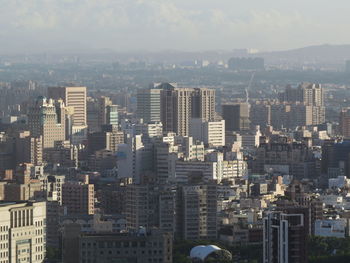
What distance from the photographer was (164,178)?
142 ft

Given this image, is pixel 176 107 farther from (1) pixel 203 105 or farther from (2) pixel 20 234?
(2) pixel 20 234

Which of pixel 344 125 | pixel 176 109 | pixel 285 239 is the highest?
pixel 285 239

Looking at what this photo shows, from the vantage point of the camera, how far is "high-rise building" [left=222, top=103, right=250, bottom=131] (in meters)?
66.1

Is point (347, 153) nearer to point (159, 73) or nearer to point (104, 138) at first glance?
point (104, 138)

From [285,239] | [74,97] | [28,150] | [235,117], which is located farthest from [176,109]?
[285,239]

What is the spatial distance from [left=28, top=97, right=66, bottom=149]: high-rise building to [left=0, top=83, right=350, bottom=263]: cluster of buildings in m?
0.05

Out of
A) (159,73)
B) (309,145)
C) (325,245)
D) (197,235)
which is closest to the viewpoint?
(325,245)

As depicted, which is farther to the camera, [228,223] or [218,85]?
[218,85]

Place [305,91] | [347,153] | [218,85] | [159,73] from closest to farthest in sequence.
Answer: [347,153]
[305,91]
[218,85]
[159,73]

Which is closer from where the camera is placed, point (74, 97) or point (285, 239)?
point (285, 239)

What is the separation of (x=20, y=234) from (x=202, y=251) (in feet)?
16.8

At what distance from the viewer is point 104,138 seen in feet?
180

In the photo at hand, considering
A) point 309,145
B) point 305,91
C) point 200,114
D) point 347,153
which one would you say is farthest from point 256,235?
point 305,91

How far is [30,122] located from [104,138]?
3.36 metres
